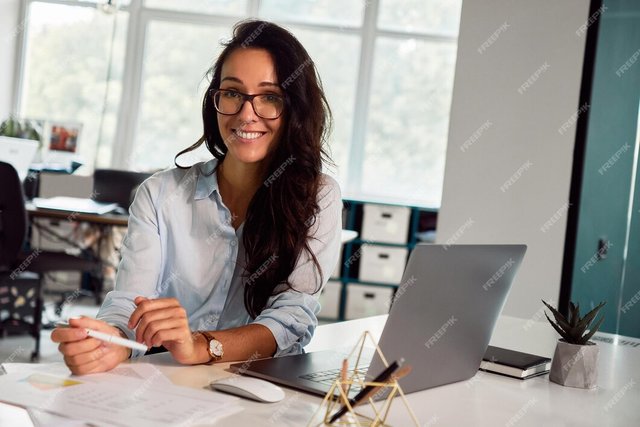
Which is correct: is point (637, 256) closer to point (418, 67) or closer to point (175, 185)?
point (175, 185)

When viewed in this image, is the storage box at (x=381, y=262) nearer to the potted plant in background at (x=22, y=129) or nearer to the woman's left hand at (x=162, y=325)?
the potted plant in background at (x=22, y=129)

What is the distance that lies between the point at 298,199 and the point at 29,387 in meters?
0.81

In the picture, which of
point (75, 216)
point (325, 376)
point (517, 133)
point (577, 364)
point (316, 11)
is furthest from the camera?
point (316, 11)

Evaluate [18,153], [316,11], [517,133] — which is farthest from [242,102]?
[316,11]

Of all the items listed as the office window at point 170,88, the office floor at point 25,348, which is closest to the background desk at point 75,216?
the office floor at point 25,348

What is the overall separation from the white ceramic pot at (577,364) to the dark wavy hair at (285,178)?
550mm

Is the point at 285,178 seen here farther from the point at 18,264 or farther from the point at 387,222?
the point at 387,222

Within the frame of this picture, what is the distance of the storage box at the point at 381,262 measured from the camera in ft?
20.9

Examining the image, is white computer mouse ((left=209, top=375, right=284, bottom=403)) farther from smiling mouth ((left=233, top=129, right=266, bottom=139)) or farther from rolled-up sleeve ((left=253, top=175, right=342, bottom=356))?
smiling mouth ((left=233, top=129, right=266, bottom=139))

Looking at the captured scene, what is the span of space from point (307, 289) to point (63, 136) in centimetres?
497

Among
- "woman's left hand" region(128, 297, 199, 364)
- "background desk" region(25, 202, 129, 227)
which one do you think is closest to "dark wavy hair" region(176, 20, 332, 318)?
"woman's left hand" region(128, 297, 199, 364)

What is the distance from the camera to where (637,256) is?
9.57ft

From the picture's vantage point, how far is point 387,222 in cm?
638

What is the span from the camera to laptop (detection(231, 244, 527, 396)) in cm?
120
